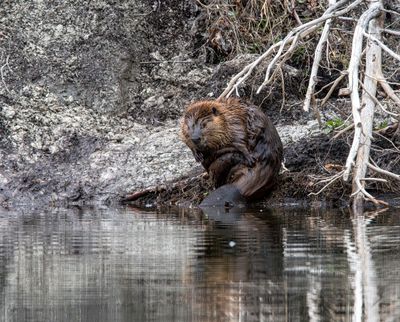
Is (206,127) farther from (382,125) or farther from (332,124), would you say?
(382,125)

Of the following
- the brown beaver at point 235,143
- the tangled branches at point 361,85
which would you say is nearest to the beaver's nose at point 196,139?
the brown beaver at point 235,143

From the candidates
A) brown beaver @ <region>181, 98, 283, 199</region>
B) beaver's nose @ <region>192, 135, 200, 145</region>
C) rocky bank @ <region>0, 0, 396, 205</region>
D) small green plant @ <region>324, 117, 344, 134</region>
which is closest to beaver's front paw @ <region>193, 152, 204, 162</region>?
brown beaver @ <region>181, 98, 283, 199</region>

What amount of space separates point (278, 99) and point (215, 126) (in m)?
1.97

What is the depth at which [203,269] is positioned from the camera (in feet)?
21.8

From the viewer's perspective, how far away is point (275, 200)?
1136 centimetres

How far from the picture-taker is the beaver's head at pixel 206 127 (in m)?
11.2

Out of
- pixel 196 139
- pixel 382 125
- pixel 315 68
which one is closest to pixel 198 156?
pixel 196 139

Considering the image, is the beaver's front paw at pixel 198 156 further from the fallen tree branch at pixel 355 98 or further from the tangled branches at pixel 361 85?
the fallen tree branch at pixel 355 98

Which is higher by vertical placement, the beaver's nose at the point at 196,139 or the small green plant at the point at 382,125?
the small green plant at the point at 382,125

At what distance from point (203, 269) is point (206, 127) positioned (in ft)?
15.3

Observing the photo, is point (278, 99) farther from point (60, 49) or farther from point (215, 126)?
point (60, 49)

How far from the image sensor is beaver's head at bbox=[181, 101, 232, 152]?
11211mm

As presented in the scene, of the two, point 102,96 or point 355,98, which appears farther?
point 102,96

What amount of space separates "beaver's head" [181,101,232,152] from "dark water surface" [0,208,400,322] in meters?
1.45
